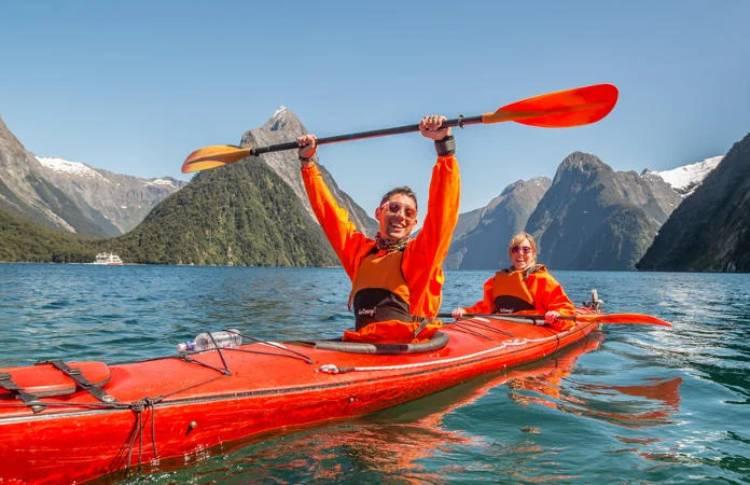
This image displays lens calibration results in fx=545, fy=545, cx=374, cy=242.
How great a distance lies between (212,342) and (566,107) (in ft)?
16.6

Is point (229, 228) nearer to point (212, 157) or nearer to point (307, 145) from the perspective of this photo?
point (212, 157)

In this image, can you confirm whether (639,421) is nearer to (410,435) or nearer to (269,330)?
(410,435)

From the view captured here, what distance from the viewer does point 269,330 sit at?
14.0m

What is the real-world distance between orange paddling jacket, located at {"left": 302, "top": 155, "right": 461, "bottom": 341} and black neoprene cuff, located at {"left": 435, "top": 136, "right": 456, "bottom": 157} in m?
0.06

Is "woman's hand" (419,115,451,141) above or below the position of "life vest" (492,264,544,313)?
above

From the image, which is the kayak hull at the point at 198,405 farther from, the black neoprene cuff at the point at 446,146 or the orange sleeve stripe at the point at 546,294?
the orange sleeve stripe at the point at 546,294

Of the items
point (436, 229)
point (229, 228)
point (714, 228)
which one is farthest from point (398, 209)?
point (229, 228)

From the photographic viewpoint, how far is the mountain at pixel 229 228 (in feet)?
532

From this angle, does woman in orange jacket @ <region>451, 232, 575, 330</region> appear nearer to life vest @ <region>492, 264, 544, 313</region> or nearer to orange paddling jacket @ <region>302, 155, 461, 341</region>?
life vest @ <region>492, 264, 544, 313</region>

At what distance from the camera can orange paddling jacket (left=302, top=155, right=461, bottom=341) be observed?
5645 mm

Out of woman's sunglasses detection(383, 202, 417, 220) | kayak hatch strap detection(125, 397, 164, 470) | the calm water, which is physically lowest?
the calm water

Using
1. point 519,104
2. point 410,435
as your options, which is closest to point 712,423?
point 410,435

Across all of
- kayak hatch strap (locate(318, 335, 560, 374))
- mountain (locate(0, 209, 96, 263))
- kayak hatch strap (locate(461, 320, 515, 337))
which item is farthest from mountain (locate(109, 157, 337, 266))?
kayak hatch strap (locate(318, 335, 560, 374))

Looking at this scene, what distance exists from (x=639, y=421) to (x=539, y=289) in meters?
5.01
